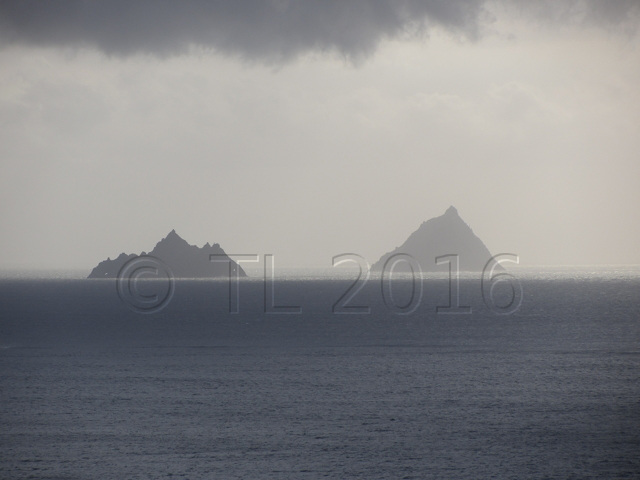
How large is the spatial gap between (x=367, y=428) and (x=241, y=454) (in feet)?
33.0

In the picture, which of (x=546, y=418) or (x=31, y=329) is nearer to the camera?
(x=546, y=418)

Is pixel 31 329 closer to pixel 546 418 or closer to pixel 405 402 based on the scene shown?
pixel 405 402

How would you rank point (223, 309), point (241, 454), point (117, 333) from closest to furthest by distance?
point (241, 454)
point (117, 333)
point (223, 309)

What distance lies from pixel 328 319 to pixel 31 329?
172ft

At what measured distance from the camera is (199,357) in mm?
85812

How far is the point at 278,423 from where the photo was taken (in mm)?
52281

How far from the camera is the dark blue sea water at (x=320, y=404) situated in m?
→ 43.2

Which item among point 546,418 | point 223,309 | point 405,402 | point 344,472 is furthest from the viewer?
point 223,309

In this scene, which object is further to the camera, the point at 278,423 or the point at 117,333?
the point at 117,333

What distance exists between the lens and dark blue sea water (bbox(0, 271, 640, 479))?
43250mm

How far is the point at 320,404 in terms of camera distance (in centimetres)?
5856

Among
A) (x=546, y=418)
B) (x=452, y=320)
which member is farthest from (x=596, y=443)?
(x=452, y=320)

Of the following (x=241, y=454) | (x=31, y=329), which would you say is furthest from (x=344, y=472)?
(x=31, y=329)

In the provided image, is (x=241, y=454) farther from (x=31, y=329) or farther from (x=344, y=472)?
(x=31, y=329)
